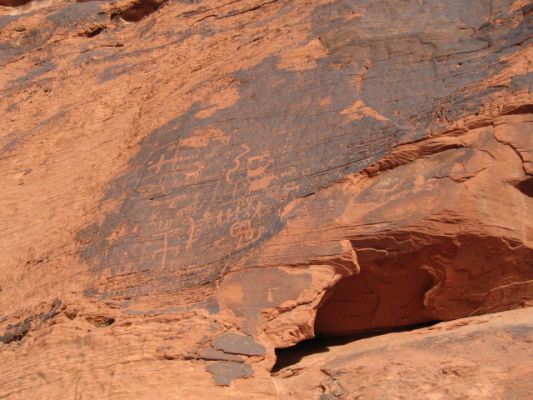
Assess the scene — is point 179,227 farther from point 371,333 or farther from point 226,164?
point 371,333

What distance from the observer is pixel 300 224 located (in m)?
4.36

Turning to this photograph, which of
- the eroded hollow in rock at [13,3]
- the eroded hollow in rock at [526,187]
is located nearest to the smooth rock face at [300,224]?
the eroded hollow in rock at [526,187]

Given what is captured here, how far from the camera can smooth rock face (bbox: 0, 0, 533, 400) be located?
3.91 metres

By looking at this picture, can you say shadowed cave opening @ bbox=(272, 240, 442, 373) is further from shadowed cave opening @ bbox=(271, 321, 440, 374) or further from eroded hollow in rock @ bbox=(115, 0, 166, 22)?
eroded hollow in rock @ bbox=(115, 0, 166, 22)

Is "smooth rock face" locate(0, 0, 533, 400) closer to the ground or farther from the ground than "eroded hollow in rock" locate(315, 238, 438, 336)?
farther from the ground

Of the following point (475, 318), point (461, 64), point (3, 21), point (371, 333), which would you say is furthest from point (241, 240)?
point (3, 21)

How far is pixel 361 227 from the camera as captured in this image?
424 centimetres

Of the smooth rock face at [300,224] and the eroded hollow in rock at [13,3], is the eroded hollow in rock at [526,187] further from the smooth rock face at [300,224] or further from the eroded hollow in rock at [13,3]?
the eroded hollow in rock at [13,3]

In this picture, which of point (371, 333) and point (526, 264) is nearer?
point (526, 264)

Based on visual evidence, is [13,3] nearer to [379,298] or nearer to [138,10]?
[138,10]

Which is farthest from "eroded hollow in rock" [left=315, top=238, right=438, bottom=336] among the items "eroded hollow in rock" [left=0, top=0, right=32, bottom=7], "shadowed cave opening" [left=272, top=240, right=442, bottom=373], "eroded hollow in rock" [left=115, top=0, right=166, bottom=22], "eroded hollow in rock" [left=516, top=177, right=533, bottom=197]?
"eroded hollow in rock" [left=0, top=0, right=32, bottom=7]

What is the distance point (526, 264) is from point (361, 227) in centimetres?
99

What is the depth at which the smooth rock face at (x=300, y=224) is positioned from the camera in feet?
12.8

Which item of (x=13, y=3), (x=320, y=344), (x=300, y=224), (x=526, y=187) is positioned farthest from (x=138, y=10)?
(x=526, y=187)
